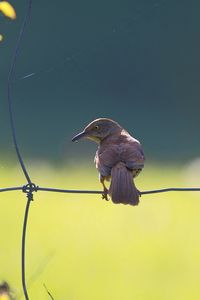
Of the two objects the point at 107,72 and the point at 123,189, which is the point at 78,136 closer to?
the point at 123,189

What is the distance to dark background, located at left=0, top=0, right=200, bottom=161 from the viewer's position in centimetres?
1548

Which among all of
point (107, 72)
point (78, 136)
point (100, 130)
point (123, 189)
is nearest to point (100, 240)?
point (100, 130)

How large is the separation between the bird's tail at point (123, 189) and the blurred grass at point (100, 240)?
165 cm

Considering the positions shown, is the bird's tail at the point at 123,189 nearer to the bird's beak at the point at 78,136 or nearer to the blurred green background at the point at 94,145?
the bird's beak at the point at 78,136

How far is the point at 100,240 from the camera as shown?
10211 mm

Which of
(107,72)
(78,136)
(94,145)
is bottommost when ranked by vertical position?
(78,136)

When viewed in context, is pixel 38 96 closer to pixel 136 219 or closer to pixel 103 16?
pixel 103 16

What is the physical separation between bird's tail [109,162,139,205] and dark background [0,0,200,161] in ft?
29.9

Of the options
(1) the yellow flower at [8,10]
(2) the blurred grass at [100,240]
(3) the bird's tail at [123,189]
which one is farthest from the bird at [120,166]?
(1) the yellow flower at [8,10]

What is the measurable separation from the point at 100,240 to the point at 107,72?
21.4 ft

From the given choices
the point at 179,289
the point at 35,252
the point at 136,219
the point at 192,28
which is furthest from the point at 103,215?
the point at 192,28

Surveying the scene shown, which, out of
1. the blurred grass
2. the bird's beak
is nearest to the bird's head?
the bird's beak

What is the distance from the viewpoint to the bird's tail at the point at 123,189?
539 cm

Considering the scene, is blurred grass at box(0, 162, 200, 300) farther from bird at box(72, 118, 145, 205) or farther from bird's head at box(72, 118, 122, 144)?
bird at box(72, 118, 145, 205)
